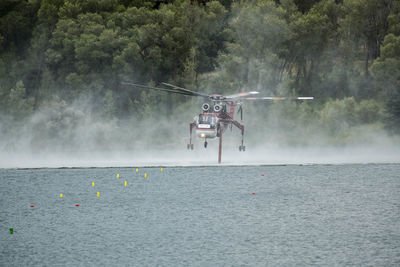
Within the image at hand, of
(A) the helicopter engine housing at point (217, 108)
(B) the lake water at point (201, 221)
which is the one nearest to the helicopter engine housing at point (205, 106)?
(A) the helicopter engine housing at point (217, 108)

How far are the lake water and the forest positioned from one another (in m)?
38.7

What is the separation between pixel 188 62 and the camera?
8700 centimetres

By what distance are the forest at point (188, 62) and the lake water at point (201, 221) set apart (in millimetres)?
38736

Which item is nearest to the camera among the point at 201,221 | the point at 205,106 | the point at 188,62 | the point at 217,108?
the point at 201,221

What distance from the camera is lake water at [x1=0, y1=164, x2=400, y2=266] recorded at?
20391 millimetres

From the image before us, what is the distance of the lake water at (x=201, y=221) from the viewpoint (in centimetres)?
2039

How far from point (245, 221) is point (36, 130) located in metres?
58.7

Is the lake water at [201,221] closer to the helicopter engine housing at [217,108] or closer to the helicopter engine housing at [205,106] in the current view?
the helicopter engine housing at [217,108]

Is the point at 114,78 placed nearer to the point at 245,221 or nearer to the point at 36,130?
the point at 36,130

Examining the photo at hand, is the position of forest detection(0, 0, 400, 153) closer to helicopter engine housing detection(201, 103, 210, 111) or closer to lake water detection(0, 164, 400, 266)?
lake water detection(0, 164, 400, 266)

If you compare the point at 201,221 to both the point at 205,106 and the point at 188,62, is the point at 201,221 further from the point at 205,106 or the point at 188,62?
the point at 188,62

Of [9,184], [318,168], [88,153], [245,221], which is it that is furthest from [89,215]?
[88,153]

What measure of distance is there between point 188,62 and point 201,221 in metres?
61.8

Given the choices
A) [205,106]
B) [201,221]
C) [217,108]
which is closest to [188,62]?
[217,108]
